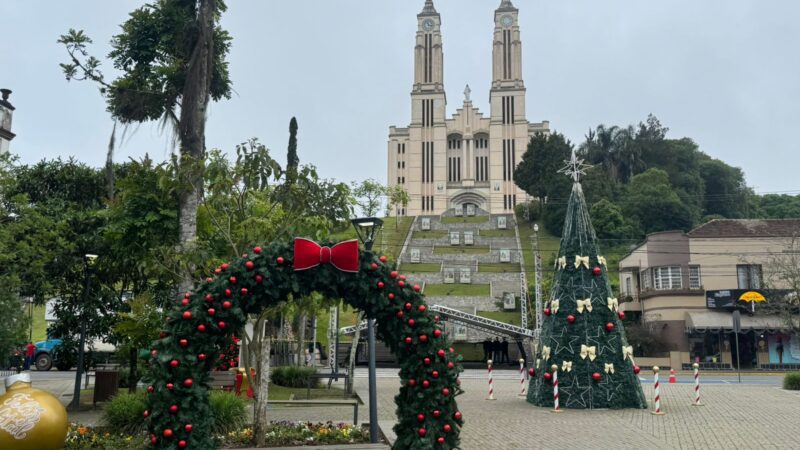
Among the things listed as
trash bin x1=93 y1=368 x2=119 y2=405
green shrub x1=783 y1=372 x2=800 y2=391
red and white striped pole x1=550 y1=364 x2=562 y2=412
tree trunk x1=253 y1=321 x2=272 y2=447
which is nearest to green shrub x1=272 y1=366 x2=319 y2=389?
trash bin x1=93 y1=368 x2=119 y2=405

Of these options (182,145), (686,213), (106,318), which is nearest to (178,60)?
(182,145)

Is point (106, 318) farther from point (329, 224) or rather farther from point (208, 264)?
point (329, 224)

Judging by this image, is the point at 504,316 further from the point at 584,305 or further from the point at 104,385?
the point at 104,385

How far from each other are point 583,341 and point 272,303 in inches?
384

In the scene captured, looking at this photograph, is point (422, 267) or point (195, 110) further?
point (422, 267)

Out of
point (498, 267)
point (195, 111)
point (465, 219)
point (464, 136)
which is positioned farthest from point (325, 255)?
point (464, 136)

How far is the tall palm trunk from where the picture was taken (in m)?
12.9

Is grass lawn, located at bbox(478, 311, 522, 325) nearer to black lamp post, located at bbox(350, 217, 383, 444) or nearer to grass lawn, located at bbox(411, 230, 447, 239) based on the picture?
grass lawn, located at bbox(411, 230, 447, 239)

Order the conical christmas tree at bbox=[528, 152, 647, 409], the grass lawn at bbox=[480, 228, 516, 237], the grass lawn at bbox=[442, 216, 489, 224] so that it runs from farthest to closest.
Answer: the grass lawn at bbox=[442, 216, 489, 224] < the grass lawn at bbox=[480, 228, 516, 237] < the conical christmas tree at bbox=[528, 152, 647, 409]

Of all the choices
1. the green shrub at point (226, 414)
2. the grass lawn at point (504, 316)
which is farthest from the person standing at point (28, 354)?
the grass lawn at point (504, 316)

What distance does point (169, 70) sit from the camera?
14.4 m

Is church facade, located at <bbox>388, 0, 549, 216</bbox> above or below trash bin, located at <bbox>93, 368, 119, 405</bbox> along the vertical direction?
above

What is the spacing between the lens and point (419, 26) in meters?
112

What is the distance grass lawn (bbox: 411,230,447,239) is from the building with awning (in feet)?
121
